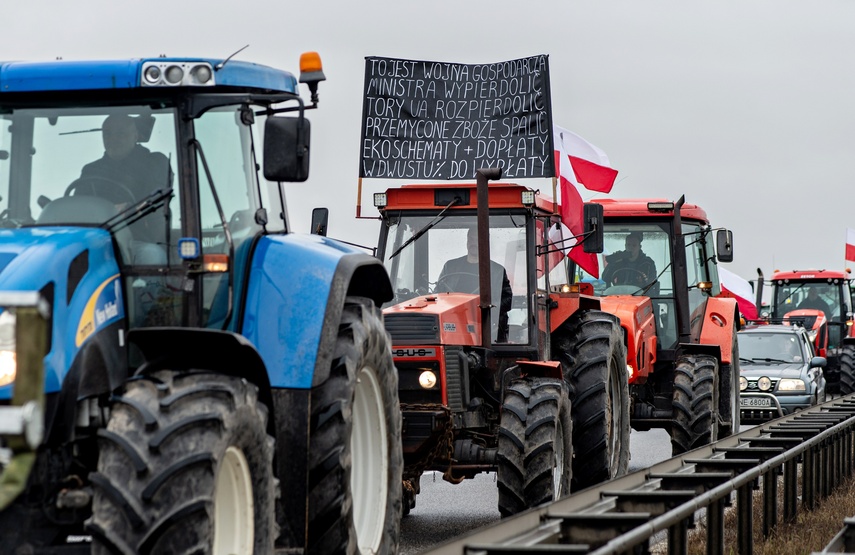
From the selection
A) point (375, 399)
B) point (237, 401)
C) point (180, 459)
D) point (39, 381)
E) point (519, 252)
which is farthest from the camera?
point (519, 252)

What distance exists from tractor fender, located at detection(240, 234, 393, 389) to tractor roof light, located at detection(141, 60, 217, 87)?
2.86ft

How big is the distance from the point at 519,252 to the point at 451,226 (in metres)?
0.57

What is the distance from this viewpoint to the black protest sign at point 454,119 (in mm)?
11836

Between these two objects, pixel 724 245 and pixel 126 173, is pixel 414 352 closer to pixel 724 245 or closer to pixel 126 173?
pixel 126 173

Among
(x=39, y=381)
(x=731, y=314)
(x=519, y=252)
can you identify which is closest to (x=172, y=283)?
(x=39, y=381)

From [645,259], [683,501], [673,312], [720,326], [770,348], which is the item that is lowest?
[683,501]

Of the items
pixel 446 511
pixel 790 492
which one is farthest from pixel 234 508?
pixel 446 511

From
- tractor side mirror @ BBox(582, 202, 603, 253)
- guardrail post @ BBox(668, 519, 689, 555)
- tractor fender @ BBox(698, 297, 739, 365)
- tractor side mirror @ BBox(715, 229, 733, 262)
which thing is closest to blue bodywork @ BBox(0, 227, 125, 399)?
guardrail post @ BBox(668, 519, 689, 555)

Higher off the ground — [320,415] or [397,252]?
[397,252]

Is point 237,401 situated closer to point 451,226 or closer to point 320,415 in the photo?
point 320,415

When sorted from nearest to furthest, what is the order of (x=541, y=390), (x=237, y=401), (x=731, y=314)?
(x=237, y=401) < (x=541, y=390) < (x=731, y=314)

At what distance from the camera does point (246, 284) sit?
654 cm

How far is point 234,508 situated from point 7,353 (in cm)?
111

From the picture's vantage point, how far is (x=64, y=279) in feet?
18.1
